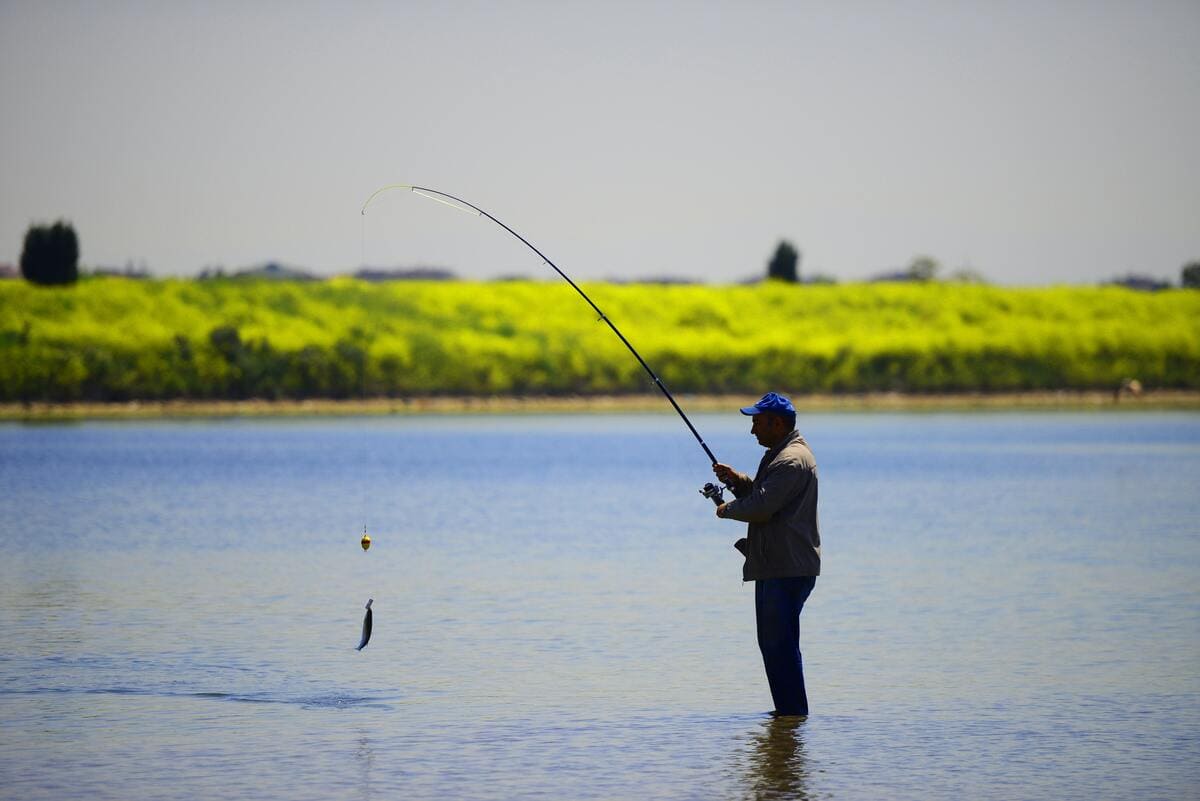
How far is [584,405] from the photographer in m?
90.4

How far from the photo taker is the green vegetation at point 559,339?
80.3 m

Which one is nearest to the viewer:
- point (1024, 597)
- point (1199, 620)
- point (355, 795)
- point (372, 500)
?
point (355, 795)

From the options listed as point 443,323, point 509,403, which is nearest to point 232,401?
point 509,403

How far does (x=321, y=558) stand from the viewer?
67.8 ft

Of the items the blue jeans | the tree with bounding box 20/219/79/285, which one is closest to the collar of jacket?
the blue jeans

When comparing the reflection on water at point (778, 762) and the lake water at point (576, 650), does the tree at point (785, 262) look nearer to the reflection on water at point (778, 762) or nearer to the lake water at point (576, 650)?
the lake water at point (576, 650)

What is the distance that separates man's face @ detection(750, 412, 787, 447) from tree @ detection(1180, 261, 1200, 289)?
120376mm

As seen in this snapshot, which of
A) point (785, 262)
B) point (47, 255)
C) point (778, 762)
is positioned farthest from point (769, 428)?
point (785, 262)

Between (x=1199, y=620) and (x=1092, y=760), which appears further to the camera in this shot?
(x=1199, y=620)

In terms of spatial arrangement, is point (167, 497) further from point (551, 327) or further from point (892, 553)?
point (551, 327)

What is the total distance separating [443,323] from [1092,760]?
298ft

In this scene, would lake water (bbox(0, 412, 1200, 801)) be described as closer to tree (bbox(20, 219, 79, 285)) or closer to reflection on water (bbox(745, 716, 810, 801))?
reflection on water (bbox(745, 716, 810, 801))

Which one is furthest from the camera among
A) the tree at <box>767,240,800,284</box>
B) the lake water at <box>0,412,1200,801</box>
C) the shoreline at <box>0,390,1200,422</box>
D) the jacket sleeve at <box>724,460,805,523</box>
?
the tree at <box>767,240,800,284</box>

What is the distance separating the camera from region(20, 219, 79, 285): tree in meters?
90.4
